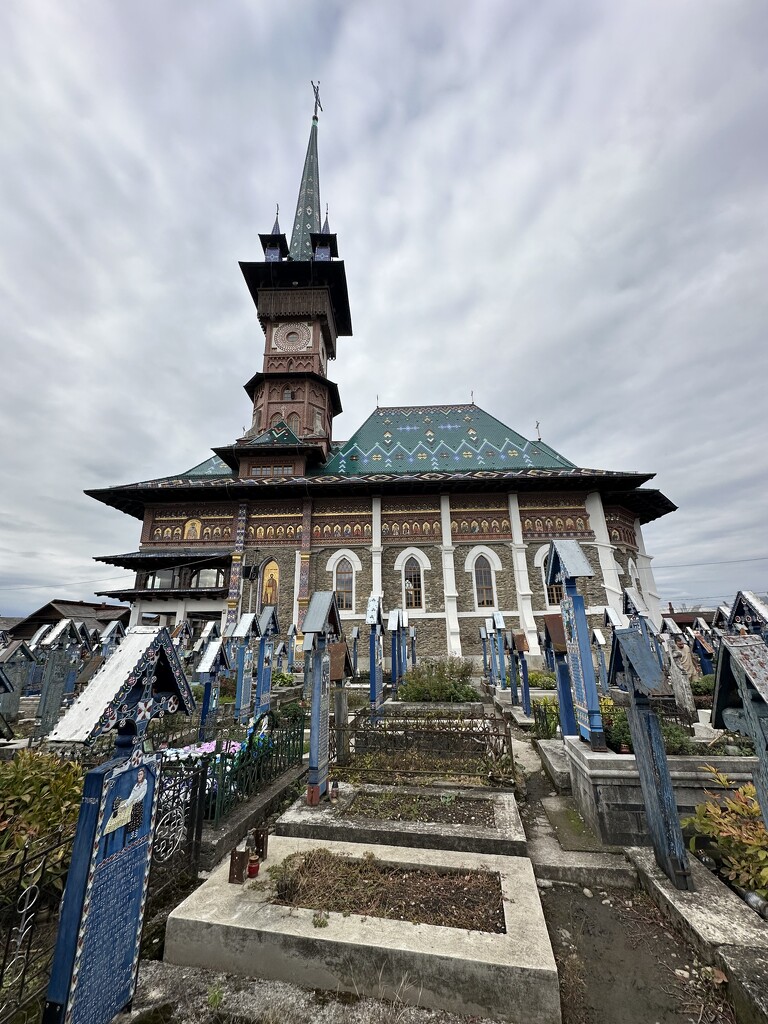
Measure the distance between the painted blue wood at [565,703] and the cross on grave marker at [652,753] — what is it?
254 cm

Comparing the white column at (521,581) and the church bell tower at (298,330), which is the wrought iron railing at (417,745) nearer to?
the white column at (521,581)

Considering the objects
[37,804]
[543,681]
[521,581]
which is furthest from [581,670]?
[521,581]

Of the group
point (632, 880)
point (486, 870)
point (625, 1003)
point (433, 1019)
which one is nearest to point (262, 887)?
point (433, 1019)

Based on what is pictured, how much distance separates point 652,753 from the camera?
3.49 meters

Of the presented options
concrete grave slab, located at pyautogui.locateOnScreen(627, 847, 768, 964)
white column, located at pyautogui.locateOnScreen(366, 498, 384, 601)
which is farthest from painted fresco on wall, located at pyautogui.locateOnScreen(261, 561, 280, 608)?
concrete grave slab, located at pyautogui.locateOnScreen(627, 847, 768, 964)

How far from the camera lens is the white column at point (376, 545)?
65.1 ft

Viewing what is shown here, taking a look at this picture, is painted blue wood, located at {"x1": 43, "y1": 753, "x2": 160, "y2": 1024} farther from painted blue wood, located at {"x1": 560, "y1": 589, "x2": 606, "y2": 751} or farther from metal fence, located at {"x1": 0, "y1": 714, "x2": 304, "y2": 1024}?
painted blue wood, located at {"x1": 560, "y1": 589, "x2": 606, "y2": 751}

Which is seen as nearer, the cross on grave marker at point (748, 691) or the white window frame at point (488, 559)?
the cross on grave marker at point (748, 691)

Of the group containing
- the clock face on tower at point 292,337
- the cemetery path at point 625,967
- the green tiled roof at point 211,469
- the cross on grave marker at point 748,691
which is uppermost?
the clock face on tower at point 292,337

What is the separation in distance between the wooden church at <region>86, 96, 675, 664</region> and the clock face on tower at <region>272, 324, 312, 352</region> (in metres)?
6.99

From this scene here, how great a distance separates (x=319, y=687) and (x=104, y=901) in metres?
2.94

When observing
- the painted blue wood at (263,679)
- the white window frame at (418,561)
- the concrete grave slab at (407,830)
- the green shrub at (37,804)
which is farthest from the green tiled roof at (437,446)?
the green shrub at (37,804)

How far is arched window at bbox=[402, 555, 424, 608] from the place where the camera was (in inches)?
789

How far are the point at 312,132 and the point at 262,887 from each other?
1974 inches
